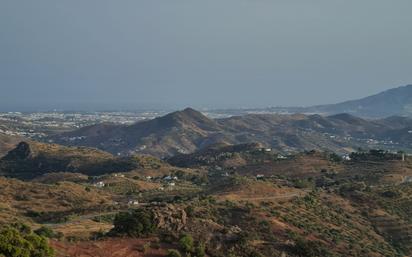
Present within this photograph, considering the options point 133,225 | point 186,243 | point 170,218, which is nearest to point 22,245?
point 133,225

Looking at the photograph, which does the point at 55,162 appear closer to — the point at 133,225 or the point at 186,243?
the point at 133,225

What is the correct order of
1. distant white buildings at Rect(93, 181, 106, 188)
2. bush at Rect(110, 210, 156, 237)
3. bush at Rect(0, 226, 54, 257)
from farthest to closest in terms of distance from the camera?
distant white buildings at Rect(93, 181, 106, 188)
bush at Rect(110, 210, 156, 237)
bush at Rect(0, 226, 54, 257)

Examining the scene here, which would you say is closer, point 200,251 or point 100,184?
point 200,251

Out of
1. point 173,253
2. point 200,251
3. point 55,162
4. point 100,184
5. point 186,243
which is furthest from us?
point 55,162

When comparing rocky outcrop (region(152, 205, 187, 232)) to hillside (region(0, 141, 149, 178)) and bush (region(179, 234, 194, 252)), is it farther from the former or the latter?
hillside (region(0, 141, 149, 178))

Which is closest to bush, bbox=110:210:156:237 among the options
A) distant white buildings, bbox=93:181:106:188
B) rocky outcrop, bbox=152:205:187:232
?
rocky outcrop, bbox=152:205:187:232

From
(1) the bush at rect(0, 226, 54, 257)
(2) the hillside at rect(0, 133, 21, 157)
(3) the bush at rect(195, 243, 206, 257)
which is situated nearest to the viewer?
(1) the bush at rect(0, 226, 54, 257)
